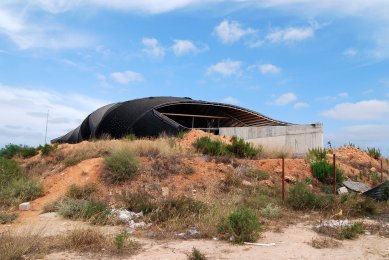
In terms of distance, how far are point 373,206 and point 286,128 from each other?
593 inches

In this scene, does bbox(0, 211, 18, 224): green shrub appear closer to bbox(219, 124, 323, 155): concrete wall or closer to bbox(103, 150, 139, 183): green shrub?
bbox(103, 150, 139, 183): green shrub

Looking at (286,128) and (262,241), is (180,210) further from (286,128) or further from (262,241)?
(286,128)

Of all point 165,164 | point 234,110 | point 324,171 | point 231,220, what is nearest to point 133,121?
point 234,110

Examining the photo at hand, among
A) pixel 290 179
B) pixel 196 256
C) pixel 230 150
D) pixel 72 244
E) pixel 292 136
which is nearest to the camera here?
pixel 196 256

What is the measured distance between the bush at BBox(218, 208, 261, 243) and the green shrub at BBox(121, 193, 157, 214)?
2.78 metres

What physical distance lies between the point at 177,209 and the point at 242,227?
7.62 ft

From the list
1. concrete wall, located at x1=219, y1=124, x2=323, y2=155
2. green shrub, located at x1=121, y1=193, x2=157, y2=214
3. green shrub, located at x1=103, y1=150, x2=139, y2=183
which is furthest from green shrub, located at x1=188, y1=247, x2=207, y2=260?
concrete wall, located at x1=219, y1=124, x2=323, y2=155

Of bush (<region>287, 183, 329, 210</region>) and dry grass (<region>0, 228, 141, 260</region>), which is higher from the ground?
bush (<region>287, 183, 329, 210</region>)

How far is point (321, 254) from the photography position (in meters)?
7.47

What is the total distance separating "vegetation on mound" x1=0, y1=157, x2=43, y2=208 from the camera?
1348 centimetres

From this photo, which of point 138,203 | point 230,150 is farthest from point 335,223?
point 230,150

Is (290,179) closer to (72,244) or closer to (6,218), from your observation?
(6,218)

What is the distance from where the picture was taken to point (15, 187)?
46.9ft

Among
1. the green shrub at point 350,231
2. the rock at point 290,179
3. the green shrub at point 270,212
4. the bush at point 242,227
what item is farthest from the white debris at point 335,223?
the rock at point 290,179
